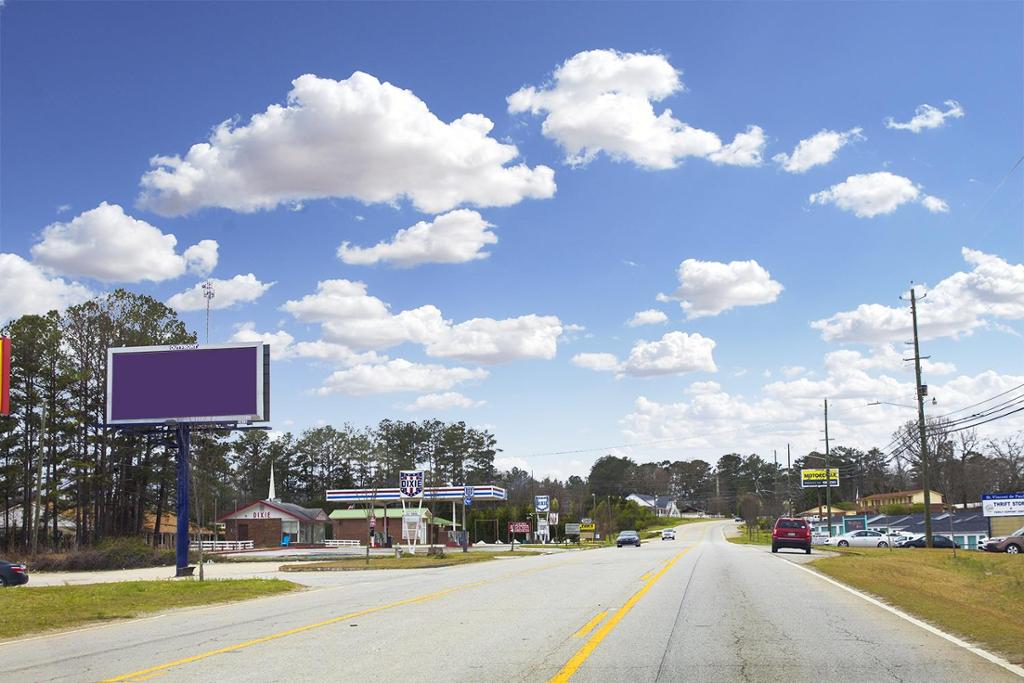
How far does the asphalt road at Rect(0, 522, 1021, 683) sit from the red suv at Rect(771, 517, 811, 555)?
28882 mm

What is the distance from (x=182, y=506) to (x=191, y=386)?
182 inches

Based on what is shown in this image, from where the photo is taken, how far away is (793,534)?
49906mm

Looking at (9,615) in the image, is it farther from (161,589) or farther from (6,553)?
(6,553)

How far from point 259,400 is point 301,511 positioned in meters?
58.0

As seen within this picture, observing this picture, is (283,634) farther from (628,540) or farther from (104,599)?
(628,540)

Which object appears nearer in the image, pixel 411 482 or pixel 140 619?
pixel 140 619

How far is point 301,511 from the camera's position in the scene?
9156cm

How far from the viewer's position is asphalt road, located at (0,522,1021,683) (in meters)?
10.4

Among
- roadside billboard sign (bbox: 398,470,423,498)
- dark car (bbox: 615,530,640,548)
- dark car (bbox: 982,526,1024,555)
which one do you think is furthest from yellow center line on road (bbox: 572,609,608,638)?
dark car (bbox: 615,530,640,548)

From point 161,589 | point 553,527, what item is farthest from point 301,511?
Answer: point 161,589

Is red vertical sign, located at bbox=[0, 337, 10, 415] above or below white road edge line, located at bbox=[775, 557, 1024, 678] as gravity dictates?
above

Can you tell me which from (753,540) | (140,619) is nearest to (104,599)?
(140,619)

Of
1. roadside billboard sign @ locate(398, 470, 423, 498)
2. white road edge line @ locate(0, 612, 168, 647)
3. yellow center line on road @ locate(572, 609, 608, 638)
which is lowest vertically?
white road edge line @ locate(0, 612, 168, 647)

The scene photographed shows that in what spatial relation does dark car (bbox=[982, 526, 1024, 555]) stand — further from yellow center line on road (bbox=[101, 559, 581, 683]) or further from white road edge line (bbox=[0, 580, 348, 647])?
white road edge line (bbox=[0, 580, 348, 647])
